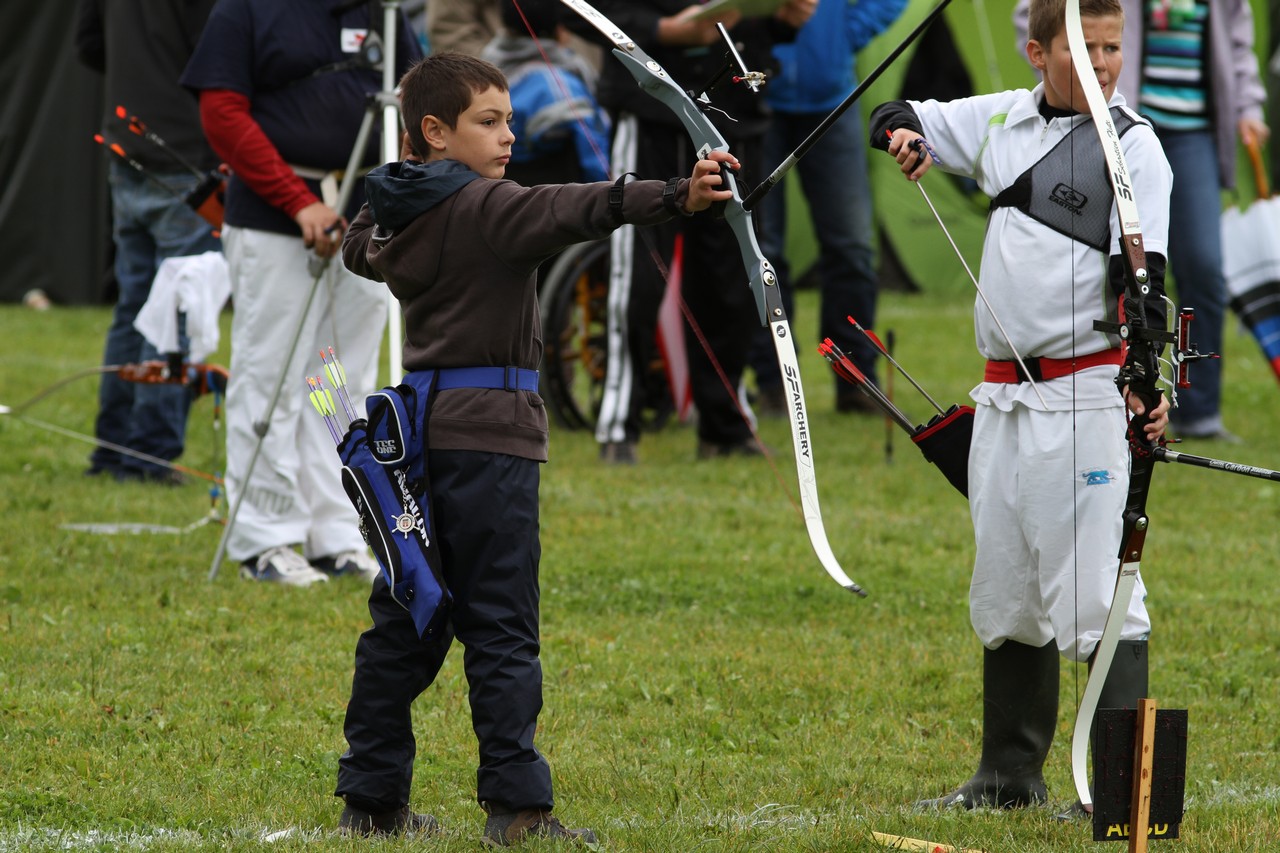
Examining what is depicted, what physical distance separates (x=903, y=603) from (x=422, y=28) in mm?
7725

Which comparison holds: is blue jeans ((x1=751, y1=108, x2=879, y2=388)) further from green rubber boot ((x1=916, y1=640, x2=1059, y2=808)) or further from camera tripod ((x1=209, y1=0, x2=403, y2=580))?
green rubber boot ((x1=916, y1=640, x2=1059, y2=808))

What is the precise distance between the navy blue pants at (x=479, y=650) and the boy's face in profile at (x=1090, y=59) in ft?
4.16

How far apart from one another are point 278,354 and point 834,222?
150 inches

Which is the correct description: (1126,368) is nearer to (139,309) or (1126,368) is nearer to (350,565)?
(350,565)

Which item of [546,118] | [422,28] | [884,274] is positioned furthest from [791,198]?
[546,118]

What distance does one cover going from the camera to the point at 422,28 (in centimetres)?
1174

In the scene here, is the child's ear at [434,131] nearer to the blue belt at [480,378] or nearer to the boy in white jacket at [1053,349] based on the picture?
the blue belt at [480,378]

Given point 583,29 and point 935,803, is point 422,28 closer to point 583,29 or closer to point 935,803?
point 583,29

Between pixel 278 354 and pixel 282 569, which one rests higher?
pixel 278 354

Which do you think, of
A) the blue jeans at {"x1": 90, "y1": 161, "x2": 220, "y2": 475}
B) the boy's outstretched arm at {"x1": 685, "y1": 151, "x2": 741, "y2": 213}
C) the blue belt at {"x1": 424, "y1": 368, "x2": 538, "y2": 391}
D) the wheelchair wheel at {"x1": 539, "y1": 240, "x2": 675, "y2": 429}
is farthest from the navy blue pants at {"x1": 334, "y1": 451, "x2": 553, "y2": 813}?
the wheelchair wheel at {"x1": 539, "y1": 240, "x2": 675, "y2": 429}

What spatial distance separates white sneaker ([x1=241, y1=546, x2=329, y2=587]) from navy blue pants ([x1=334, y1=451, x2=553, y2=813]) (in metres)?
2.11

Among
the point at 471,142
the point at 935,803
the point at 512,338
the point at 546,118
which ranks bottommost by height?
the point at 935,803

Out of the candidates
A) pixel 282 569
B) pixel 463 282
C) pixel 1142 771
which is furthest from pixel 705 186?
pixel 282 569

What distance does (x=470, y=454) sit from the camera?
3127 millimetres
